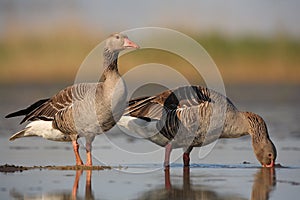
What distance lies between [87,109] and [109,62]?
83cm

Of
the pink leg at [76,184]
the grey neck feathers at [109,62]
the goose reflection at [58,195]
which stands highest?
the grey neck feathers at [109,62]

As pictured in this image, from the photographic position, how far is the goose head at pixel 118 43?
37.9 ft

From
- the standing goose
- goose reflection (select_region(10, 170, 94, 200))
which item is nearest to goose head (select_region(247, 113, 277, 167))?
the standing goose

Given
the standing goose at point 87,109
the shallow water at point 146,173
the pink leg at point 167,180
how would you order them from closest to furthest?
the shallow water at point 146,173, the pink leg at point 167,180, the standing goose at point 87,109

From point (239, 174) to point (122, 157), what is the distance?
246 cm

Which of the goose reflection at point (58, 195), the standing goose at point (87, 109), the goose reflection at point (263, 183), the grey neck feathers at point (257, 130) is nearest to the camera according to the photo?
the goose reflection at point (58, 195)

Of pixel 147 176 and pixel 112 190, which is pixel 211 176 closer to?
pixel 147 176

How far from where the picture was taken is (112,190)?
919cm

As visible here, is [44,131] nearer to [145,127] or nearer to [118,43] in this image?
[145,127]

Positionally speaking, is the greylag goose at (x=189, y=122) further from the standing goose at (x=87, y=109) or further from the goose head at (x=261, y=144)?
the standing goose at (x=87, y=109)

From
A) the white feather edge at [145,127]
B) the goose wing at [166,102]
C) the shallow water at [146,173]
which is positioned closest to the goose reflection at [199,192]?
the shallow water at [146,173]

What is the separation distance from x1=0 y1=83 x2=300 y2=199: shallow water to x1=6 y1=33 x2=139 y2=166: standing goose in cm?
45

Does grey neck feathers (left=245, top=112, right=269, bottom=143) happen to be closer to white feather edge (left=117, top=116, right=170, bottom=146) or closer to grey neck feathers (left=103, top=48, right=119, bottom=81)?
white feather edge (left=117, top=116, right=170, bottom=146)

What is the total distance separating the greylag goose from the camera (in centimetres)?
1158
